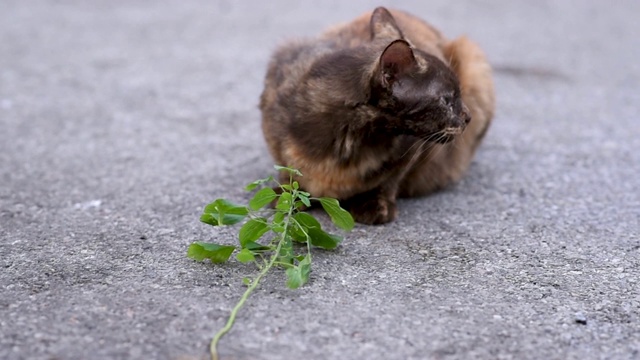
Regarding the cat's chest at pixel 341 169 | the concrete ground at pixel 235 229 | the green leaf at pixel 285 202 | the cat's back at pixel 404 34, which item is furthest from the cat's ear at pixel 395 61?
the concrete ground at pixel 235 229

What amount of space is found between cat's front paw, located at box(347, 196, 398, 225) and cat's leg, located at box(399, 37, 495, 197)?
30 cm

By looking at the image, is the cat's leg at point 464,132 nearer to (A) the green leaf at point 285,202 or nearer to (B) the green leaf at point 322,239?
(B) the green leaf at point 322,239

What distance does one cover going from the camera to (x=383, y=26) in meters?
3.67

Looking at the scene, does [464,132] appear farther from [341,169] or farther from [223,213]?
[223,213]

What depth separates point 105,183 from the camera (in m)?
4.03

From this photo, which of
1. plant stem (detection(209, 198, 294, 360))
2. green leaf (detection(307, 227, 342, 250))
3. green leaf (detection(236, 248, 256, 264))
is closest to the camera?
plant stem (detection(209, 198, 294, 360))

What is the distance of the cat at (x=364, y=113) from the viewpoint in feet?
10.5

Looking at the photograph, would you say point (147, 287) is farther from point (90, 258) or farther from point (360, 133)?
point (360, 133)

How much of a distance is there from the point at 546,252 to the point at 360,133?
966mm

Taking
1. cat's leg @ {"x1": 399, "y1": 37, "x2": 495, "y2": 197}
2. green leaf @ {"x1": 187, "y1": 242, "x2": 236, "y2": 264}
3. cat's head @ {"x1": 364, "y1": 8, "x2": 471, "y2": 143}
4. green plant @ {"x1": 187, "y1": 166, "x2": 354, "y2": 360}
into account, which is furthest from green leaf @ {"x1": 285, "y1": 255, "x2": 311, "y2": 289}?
cat's leg @ {"x1": 399, "y1": 37, "x2": 495, "y2": 197}

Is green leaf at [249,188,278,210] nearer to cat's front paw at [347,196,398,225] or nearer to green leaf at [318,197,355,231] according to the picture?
green leaf at [318,197,355,231]

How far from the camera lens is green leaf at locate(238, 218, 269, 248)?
2.99 m

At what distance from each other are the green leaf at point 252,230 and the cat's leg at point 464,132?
112 cm

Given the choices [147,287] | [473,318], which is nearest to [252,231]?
[147,287]
